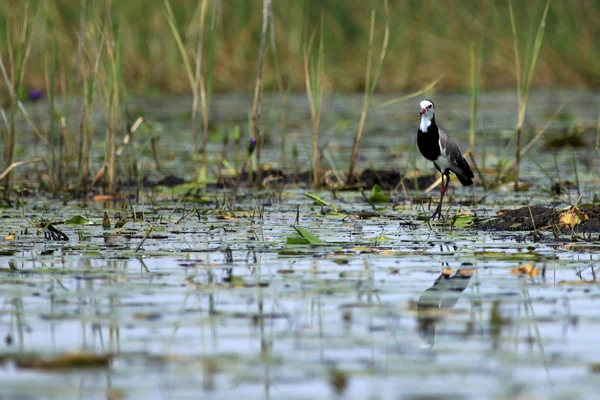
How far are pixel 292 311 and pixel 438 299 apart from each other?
57cm

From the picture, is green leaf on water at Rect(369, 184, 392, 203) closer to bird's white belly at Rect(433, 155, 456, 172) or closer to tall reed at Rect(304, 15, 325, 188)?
bird's white belly at Rect(433, 155, 456, 172)

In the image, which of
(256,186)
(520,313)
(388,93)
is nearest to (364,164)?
(256,186)

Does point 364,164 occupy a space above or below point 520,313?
above

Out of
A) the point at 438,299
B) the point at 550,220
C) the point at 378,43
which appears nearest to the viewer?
the point at 438,299

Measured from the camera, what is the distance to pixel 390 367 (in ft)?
10.6

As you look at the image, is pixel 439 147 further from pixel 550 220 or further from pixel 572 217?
pixel 572 217

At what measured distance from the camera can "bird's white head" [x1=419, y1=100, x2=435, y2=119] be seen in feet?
25.7

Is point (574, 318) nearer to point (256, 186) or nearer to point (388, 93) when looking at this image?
point (256, 186)

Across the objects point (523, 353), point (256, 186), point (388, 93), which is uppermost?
point (388, 93)

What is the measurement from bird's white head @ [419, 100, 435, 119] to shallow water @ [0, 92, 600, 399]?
1.14 metres

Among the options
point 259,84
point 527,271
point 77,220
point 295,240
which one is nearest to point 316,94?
point 259,84

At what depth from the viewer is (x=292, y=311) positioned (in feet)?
13.3

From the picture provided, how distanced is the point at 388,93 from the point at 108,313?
1680 centimetres

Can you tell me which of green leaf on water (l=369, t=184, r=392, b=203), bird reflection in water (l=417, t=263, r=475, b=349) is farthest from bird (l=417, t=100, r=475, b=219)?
bird reflection in water (l=417, t=263, r=475, b=349)
